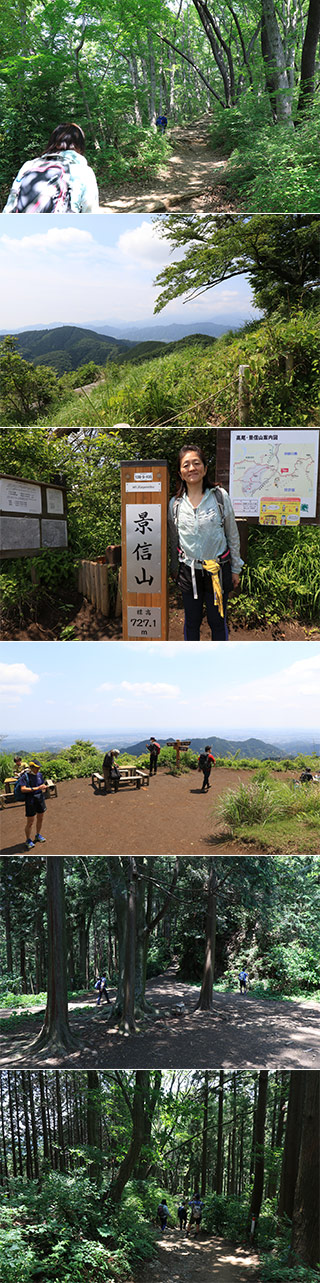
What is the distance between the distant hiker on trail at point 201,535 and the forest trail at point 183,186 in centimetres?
530

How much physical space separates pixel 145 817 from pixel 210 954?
88.4 inches

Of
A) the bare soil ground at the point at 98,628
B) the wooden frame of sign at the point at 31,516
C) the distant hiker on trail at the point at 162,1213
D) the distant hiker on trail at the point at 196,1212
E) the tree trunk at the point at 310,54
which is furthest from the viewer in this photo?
the tree trunk at the point at 310,54

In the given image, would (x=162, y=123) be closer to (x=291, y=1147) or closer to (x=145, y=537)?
(x=145, y=537)

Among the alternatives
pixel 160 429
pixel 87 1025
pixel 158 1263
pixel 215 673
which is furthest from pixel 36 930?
pixel 160 429

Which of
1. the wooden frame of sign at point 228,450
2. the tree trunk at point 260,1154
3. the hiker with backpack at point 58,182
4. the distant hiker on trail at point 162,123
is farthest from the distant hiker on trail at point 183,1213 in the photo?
the distant hiker on trail at point 162,123

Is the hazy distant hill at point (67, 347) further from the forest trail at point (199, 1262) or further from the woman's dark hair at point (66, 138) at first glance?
the forest trail at point (199, 1262)

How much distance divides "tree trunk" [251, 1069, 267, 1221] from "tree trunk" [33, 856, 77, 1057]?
307 cm

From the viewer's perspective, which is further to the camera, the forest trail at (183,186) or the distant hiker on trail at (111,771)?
the forest trail at (183,186)

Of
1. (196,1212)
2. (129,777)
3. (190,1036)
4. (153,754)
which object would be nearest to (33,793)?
(129,777)

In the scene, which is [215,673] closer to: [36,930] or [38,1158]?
[36,930]

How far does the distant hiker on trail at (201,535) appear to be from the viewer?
5387 millimetres

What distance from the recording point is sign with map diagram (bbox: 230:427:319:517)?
548 cm

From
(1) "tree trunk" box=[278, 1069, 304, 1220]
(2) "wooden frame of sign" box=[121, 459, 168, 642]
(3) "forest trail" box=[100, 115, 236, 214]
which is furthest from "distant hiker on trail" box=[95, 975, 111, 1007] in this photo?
(3) "forest trail" box=[100, 115, 236, 214]

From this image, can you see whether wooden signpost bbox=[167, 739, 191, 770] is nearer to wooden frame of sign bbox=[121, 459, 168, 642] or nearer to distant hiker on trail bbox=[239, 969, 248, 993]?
wooden frame of sign bbox=[121, 459, 168, 642]
